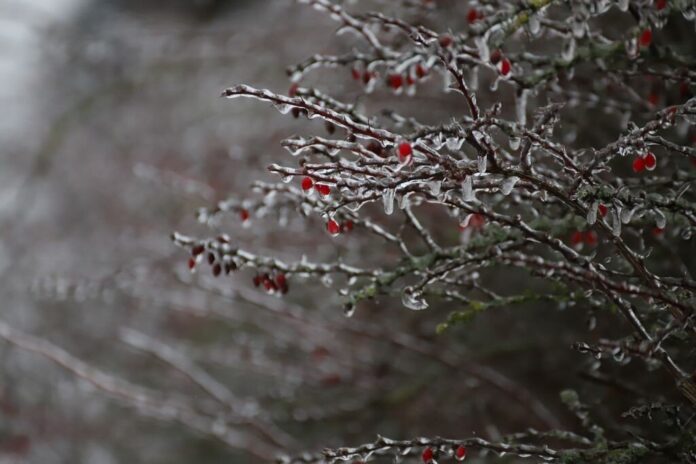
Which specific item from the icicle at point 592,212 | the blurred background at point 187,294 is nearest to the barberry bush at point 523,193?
the icicle at point 592,212

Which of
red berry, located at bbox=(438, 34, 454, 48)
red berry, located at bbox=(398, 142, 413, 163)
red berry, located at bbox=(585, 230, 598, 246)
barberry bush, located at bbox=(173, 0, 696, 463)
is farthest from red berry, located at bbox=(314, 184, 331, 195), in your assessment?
red berry, located at bbox=(585, 230, 598, 246)

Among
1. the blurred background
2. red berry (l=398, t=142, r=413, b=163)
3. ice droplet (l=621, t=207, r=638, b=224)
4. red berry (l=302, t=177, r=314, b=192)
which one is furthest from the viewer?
Result: the blurred background

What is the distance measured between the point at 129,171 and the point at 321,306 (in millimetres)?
3836

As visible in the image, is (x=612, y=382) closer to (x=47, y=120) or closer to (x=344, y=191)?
(x=344, y=191)

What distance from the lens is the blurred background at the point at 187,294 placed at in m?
3.89

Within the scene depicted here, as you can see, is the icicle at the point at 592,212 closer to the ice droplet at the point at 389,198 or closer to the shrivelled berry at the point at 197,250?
the ice droplet at the point at 389,198

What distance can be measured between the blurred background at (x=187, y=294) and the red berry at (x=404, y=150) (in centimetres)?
121

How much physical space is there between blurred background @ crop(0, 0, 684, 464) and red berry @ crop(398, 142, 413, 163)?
1211mm

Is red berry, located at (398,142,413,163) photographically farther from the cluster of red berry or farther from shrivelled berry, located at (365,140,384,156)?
the cluster of red berry

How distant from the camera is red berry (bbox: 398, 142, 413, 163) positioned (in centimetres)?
148

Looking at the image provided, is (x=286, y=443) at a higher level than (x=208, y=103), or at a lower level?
lower

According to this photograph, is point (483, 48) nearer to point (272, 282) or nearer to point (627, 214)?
point (627, 214)

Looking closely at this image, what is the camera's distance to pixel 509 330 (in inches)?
167

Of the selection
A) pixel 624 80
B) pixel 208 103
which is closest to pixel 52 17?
pixel 208 103
